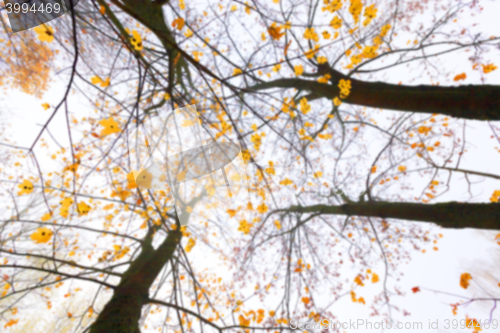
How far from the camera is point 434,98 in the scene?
188 cm

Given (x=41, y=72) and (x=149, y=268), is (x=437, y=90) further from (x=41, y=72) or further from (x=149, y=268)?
(x=41, y=72)

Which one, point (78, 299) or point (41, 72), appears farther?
point (78, 299)

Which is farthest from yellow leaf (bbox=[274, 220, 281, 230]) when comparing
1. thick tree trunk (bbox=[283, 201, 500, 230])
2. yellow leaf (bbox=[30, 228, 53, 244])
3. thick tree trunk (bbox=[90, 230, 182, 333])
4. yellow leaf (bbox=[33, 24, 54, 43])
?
yellow leaf (bbox=[33, 24, 54, 43])

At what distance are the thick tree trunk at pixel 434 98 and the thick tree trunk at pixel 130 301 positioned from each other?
6.64 ft

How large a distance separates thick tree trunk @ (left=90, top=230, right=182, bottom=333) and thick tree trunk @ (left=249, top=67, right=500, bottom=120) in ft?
6.64

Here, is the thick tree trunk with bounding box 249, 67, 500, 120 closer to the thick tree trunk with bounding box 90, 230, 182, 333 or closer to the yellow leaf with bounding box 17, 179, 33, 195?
the yellow leaf with bounding box 17, 179, 33, 195

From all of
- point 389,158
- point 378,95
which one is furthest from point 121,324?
point 389,158

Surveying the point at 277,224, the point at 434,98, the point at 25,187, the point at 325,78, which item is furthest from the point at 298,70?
the point at 25,187

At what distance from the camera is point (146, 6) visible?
5.63 ft

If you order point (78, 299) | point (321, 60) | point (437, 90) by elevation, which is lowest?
point (78, 299)

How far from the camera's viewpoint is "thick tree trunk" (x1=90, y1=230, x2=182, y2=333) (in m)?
1.45

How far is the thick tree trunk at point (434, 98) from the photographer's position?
175 centimetres

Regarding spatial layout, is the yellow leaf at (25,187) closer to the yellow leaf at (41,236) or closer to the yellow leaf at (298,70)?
the yellow leaf at (41,236)

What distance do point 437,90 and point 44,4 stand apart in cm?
332
